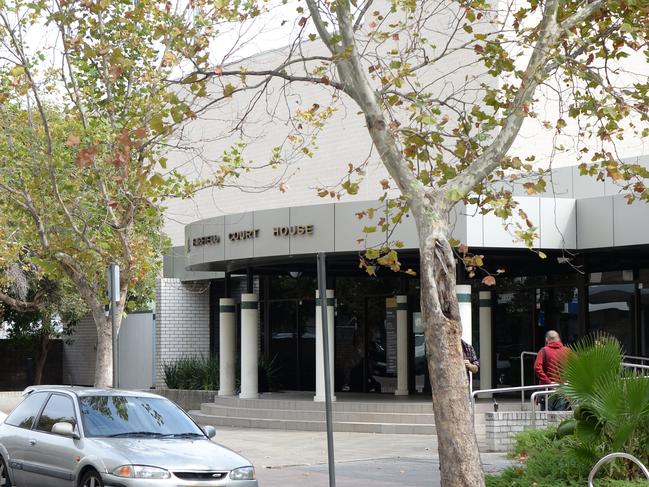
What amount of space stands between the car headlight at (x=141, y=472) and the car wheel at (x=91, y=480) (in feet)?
0.90

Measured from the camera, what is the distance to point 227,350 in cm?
2541

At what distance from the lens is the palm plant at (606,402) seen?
1052 cm

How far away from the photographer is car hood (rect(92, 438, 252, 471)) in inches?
416

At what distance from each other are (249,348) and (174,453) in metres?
13.3

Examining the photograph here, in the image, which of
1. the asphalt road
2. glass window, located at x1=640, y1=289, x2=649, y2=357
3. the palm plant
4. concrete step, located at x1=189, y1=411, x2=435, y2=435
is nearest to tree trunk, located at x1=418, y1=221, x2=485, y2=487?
the palm plant

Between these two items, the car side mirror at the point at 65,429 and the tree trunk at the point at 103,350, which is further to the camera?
the tree trunk at the point at 103,350

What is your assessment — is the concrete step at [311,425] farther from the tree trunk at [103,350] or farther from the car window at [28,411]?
the car window at [28,411]

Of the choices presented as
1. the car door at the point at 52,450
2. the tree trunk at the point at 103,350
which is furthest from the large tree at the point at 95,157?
the car door at the point at 52,450

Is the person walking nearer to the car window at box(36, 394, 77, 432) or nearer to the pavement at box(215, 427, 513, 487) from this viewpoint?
the pavement at box(215, 427, 513, 487)

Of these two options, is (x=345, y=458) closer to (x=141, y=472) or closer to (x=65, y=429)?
(x=65, y=429)

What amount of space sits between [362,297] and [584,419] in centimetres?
1731

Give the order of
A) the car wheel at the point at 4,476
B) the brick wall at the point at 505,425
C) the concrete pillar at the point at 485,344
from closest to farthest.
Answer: the car wheel at the point at 4,476 < the brick wall at the point at 505,425 < the concrete pillar at the point at 485,344

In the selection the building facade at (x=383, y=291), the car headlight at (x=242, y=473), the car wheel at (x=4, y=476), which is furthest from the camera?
the building facade at (x=383, y=291)

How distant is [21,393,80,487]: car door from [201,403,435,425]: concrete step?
31.0 feet
